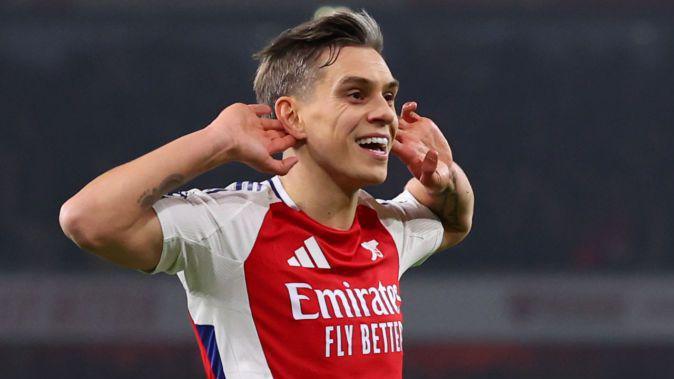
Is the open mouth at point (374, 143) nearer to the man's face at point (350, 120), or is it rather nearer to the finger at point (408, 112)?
the man's face at point (350, 120)

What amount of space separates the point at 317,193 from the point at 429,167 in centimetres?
21

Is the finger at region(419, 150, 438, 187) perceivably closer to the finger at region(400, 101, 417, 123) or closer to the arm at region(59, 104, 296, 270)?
the finger at region(400, 101, 417, 123)

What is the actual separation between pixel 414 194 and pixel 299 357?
0.54 meters

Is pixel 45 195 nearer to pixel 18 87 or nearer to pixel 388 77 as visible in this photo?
pixel 18 87

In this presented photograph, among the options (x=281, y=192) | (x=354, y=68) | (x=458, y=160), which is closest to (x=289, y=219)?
(x=281, y=192)

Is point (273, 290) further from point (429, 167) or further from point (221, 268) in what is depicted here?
point (429, 167)

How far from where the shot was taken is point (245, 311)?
5.37 feet

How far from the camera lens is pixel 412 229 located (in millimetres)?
1947

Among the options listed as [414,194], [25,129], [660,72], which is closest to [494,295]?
[660,72]

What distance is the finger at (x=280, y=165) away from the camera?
1.62 metres

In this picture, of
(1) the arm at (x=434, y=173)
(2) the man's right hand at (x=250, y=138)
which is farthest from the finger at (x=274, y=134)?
(1) the arm at (x=434, y=173)

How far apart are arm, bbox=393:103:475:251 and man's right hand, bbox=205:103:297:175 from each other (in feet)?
0.89

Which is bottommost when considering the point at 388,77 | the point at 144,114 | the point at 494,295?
the point at 494,295

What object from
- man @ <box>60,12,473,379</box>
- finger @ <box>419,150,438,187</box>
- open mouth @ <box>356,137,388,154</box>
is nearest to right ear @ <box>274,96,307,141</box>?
man @ <box>60,12,473,379</box>
